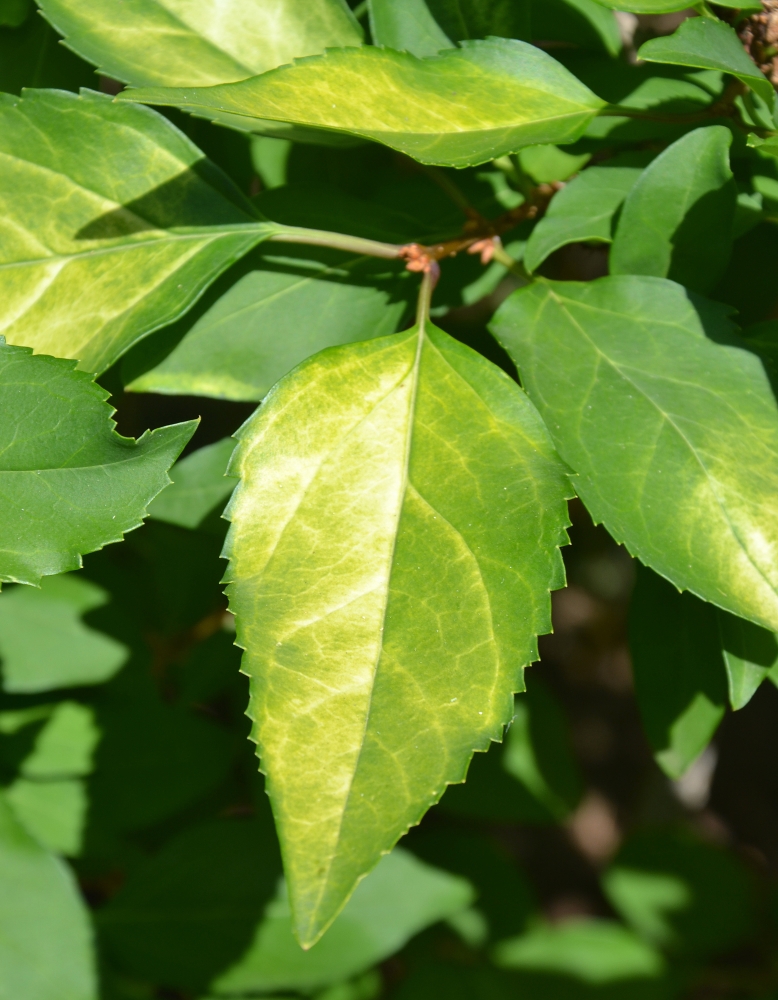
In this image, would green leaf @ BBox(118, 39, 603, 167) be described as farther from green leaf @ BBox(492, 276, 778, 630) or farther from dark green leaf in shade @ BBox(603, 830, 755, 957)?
dark green leaf in shade @ BBox(603, 830, 755, 957)

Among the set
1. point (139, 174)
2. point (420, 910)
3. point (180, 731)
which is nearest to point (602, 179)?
point (139, 174)

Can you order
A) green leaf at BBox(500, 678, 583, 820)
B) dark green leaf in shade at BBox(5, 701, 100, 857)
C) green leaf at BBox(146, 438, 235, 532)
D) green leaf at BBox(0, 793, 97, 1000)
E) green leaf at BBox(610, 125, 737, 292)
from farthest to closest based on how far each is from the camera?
green leaf at BBox(500, 678, 583, 820) < dark green leaf in shade at BBox(5, 701, 100, 857) < green leaf at BBox(0, 793, 97, 1000) < green leaf at BBox(146, 438, 235, 532) < green leaf at BBox(610, 125, 737, 292)

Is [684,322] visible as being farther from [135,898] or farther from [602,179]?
[135,898]

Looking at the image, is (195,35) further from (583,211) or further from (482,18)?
(583,211)

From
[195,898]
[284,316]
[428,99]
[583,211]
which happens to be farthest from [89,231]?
[195,898]

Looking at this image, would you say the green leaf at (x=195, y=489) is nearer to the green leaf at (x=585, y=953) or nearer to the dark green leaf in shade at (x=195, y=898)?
the dark green leaf in shade at (x=195, y=898)

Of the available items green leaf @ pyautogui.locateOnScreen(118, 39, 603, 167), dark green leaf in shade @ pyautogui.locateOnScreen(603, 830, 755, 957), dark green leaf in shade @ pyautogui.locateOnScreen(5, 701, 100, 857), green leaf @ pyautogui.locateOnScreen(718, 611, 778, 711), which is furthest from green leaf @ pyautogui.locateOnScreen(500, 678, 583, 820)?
green leaf @ pyautogui.locateOnScreen(118, 39, 603, 167)
